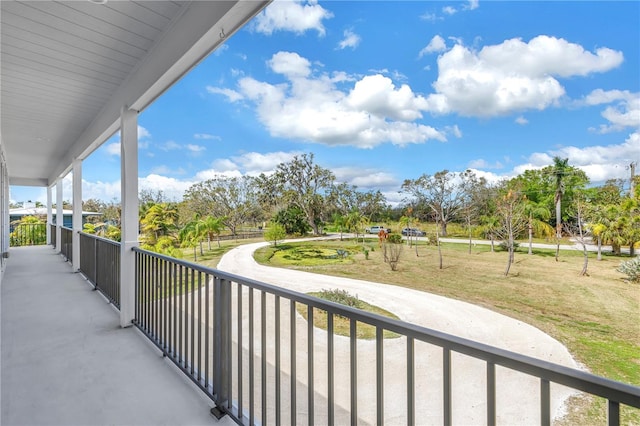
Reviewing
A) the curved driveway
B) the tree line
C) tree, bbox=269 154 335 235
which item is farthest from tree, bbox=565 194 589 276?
tree, bbox=269 154 335 235

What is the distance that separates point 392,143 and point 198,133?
12.4m

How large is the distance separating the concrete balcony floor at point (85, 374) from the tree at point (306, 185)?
1025 cm

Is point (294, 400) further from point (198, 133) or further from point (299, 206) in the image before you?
point (198, 133)

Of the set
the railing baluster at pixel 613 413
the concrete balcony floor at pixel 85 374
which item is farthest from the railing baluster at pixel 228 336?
the railing baluster at pixel 613 413

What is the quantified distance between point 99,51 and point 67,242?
567 centimetres

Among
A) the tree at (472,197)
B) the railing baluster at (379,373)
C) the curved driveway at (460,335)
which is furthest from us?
the tree at (472,197)

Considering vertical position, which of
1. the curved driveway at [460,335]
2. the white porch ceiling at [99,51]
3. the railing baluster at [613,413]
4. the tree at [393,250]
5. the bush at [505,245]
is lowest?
the curved driveway at [460,335]

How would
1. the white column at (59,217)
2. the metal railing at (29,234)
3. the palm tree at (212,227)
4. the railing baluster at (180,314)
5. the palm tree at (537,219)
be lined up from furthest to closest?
the palm tree at (212,227), the metal railing at (29,234), the white column at (59,217), the palm tree at (537,219), the railing baluster at (180,314)

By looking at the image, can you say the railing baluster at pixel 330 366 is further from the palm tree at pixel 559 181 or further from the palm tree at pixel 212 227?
the palm tree at pixel 212 227

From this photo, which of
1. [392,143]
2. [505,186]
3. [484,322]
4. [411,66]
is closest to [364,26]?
[411,66]

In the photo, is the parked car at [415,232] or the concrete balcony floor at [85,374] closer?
the concrete balcony floor at [85,374]

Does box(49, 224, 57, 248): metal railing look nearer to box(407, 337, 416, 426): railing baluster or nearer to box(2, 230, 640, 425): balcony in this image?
box(2, 230, 640, 425): balcony

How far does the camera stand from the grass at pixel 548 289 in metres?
5.57

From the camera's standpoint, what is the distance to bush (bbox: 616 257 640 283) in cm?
553
